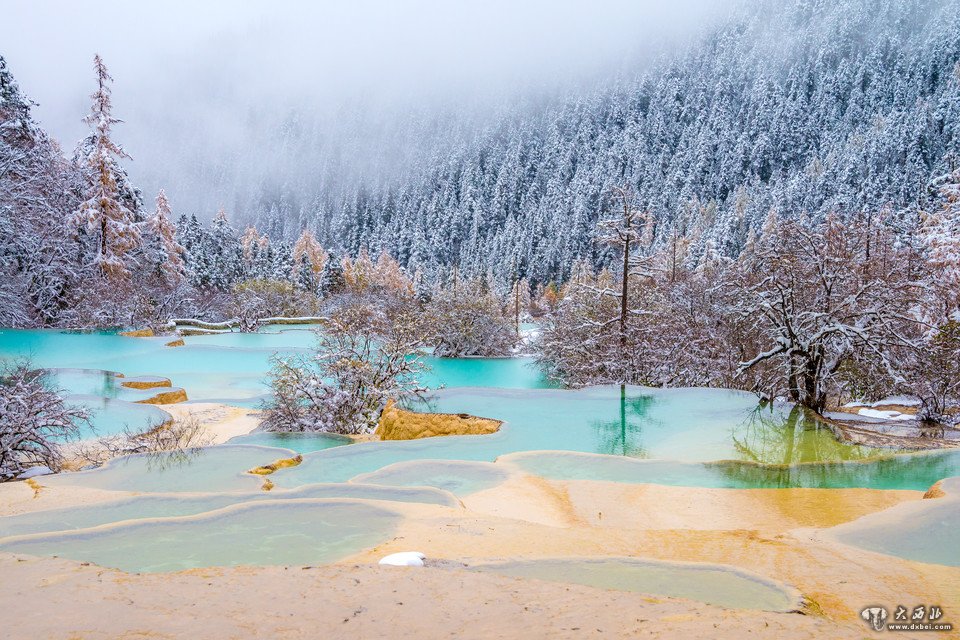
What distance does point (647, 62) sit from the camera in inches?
4872

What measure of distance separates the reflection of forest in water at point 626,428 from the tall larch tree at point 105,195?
2403 cm

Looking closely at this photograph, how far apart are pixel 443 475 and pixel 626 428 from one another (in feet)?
15.9

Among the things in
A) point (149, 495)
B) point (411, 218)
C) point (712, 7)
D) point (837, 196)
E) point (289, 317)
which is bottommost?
point (149, 495)

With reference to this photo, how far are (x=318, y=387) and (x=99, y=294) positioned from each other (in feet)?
65.7

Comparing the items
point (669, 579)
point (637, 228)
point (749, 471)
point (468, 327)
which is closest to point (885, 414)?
point (749, 471)

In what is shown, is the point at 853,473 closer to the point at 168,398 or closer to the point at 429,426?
the point at 429,426

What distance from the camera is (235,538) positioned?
501cm

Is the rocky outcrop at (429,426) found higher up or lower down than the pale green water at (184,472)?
higher up

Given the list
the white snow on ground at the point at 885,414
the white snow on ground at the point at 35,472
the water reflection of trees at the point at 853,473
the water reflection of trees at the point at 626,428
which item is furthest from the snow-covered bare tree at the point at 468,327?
the water reflection of trees at the point at 853,473

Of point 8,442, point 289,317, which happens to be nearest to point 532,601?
point 8,442

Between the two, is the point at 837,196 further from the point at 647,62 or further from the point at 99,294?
the point at 647,62

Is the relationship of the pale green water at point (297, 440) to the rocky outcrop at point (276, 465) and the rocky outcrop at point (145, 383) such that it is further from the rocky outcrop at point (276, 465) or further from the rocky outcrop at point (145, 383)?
the rocky outcrop at point (145, 383)

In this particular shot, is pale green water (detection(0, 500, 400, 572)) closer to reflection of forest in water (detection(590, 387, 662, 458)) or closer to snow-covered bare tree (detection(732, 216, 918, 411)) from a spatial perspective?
reflection of forest in water (detection(590, 387, 662, 458))

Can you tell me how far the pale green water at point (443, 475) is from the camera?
23.5ft
